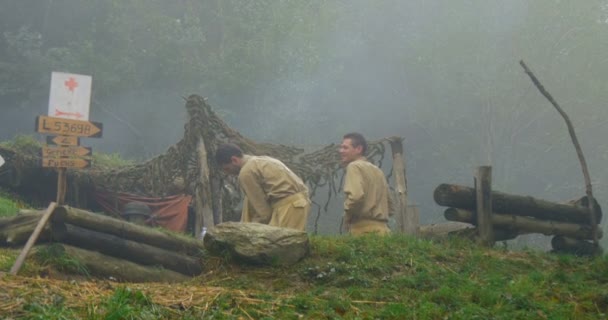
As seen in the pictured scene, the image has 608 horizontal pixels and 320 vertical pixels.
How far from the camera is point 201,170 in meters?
12.0

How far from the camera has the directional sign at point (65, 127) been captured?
27.8 ft

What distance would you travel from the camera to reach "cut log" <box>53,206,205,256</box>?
820 cm

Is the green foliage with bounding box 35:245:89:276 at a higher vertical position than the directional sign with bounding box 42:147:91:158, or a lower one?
lower

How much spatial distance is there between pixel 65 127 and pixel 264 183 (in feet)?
7.49

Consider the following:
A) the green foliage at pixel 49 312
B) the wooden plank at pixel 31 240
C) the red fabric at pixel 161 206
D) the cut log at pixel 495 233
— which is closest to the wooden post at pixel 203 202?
the red fabric at pixel 161 206

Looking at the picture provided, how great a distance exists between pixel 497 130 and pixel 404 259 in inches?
973

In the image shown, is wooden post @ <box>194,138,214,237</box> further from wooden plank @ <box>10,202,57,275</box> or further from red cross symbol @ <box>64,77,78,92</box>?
wooden plank @ <box>10,202,57,275</box>

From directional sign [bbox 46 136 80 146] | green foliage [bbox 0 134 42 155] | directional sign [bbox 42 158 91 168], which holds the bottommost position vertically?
directional sign [bbox 42 158 91 168]

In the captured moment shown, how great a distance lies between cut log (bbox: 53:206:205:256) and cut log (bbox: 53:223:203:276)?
64 mm

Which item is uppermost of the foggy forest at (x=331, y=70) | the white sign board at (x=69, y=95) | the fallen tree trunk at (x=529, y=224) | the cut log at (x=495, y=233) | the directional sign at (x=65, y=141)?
the foggy forest at (x=331, y=70)

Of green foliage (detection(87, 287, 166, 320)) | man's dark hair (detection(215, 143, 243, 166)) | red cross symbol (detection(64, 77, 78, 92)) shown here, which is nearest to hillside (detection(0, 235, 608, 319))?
green foliage (detection(87, 287, 166, 320))

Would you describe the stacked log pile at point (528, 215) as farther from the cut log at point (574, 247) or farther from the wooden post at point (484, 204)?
the wooden post at point (484, 204)

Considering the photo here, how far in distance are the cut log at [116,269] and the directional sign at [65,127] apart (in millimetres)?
1286

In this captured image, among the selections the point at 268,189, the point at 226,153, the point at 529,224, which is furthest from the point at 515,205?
the point at 226,153
